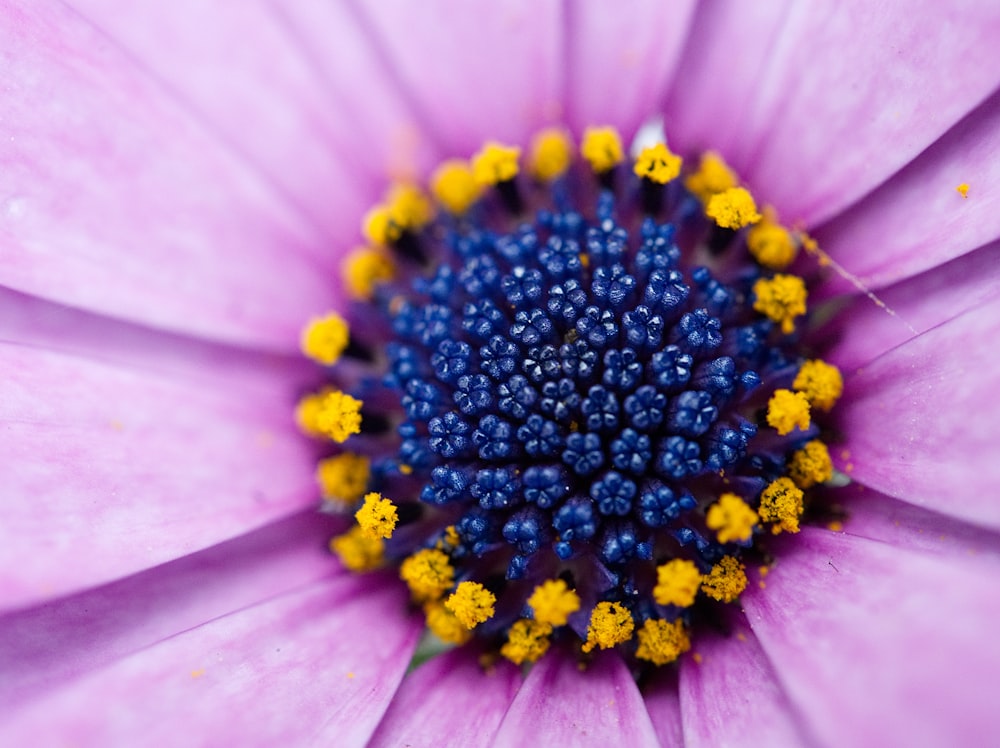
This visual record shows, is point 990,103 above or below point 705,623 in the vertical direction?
above

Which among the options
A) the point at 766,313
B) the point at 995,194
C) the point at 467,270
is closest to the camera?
the point at 995,194

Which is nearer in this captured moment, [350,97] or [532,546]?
[532,546]


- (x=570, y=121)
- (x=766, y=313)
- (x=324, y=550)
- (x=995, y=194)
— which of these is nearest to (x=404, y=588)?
(x=324, y=550)

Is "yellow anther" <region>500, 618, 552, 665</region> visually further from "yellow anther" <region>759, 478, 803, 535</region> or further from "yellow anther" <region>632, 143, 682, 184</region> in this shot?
"yellow anther" <region>632, 143, 682, 184</region>

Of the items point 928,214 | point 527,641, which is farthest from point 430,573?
point 928,214

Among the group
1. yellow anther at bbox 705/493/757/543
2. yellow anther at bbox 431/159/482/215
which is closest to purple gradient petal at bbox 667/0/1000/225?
yellow anther at bbox 431/159/482/215

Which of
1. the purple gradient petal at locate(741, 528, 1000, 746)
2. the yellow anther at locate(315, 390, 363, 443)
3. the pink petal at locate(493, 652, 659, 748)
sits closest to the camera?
the purple gradient petal at locate(741, 528, 1000, 746)

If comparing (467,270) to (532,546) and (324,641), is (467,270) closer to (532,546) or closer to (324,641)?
(532,546)
